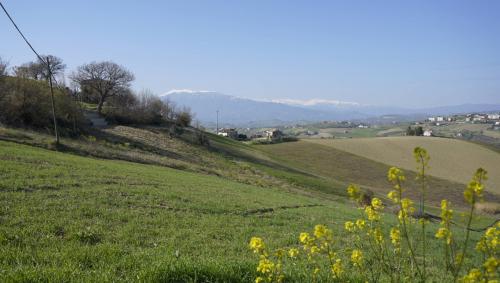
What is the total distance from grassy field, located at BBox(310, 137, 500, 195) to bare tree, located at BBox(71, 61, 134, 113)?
52489mm

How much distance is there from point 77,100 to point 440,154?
77777 millimetres


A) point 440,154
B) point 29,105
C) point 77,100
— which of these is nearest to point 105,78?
point 77,100

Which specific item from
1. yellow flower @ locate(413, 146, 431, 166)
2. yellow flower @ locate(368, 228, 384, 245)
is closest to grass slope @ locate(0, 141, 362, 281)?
yellow flower @ locate(368, 228, 384, 245)

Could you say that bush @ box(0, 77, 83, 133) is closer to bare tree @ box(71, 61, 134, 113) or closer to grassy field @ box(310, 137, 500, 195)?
bare tree @ box(71, 61, 134, 113)

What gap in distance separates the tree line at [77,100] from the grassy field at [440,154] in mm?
44040

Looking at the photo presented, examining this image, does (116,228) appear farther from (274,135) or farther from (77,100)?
(274,135)

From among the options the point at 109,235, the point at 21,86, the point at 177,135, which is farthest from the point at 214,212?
the point at 177,135

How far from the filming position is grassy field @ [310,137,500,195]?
79625mm

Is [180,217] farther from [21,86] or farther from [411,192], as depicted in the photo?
[411,192]

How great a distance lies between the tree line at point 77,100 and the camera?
45.5m

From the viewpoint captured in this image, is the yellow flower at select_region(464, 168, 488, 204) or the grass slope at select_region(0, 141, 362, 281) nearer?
the yellow flower at select_region(464, 168, 488, 204)

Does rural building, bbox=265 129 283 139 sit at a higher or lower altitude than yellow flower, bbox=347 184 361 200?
lower

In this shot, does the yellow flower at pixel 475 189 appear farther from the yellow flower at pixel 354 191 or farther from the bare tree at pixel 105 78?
the bare tree at pixel 105 78

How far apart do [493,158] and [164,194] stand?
92.6 metres
